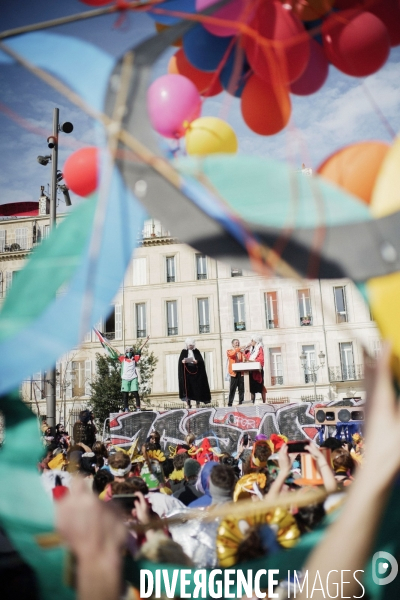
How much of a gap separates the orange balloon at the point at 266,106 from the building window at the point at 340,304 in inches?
22.0

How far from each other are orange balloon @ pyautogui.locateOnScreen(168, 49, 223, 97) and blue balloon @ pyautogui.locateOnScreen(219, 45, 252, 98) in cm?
4

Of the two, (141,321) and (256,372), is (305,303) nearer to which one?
(256,372)

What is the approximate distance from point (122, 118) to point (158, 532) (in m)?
1.16

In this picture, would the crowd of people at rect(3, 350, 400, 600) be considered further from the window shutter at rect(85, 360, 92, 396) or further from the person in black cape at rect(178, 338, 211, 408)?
the window shutter at rect(85, 360, 92, 396)

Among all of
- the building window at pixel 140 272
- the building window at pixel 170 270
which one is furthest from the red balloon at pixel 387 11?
the building window at pixel 170 270

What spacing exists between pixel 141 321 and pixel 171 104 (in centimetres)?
1893

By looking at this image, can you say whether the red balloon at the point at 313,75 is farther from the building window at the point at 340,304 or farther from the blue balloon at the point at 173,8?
the building window at the point at 340,304

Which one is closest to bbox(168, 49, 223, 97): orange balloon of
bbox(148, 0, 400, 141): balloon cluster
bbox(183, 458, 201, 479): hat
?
bbox(148, 0, 400, 141): balloon cluster

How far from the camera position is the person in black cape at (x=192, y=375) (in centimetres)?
807

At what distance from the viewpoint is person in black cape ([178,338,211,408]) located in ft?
26.5

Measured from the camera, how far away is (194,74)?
1.89 meters

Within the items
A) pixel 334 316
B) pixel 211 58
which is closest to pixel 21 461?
pixel 334 316

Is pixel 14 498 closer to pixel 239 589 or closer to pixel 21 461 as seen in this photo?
pixel 21 461

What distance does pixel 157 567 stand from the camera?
1.44m
